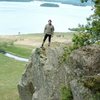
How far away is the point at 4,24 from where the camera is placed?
161m

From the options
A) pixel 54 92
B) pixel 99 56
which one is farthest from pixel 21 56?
pixel 99 56

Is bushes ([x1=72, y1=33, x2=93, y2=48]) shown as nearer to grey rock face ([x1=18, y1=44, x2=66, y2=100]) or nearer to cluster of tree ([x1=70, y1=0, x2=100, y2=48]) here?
cluster of tree ([x1=70, y1=0, x2=100, y2=48])

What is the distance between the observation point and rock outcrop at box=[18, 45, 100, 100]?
1681 centimetres

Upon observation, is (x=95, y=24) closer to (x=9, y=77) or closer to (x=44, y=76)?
(x=44, y=76)

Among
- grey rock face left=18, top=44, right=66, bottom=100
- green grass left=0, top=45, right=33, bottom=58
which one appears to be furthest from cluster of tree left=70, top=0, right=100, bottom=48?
green grass left=0, top=45, right=33, bottom=58

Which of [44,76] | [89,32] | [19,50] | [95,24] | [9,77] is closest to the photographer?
[95,24]

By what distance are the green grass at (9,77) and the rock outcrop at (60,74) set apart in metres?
12.4

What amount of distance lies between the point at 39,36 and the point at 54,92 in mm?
101485

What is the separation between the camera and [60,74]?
2362 cm

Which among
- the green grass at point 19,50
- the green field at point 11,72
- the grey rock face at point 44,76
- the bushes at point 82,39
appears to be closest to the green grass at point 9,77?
the green field at point 11,72

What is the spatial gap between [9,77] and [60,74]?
37928 millimetres

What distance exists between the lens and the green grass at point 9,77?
44028mm

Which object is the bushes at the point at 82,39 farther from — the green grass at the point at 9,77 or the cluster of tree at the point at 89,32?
the green grass at the point at 9,77

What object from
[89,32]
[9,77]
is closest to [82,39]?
[89,32]
